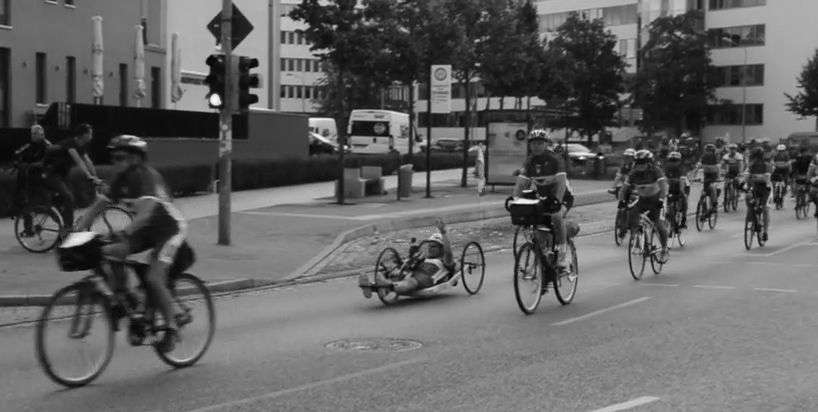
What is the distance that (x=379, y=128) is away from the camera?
171 ft

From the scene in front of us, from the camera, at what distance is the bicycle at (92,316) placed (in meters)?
8.12

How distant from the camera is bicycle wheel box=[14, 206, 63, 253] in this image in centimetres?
1650

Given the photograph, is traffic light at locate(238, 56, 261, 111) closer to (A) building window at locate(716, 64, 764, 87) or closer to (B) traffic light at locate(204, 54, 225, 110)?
(B) traffic light at locate(204, 54, 225, 110)

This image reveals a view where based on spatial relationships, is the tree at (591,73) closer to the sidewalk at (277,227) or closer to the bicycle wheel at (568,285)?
the sidewalk at (277,227)

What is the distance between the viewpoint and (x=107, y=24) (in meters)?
42.0

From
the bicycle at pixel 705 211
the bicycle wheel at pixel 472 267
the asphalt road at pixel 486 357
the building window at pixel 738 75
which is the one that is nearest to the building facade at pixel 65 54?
the bicycle at pixel 705 211

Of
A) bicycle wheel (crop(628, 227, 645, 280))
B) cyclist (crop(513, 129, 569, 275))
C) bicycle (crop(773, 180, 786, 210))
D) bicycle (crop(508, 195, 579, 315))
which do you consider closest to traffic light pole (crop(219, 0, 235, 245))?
bicycle wheel (crop(628, 227, 645, 280))

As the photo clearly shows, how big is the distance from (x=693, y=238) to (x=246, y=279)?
11088mm

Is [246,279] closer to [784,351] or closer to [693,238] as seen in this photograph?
[784,351]

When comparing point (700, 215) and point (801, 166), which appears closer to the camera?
point (700, 215)

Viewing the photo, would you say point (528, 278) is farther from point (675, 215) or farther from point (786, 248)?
point (786, 248)

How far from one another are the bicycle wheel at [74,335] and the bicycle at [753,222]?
47.3 feet

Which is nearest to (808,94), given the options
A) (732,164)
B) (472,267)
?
(732,164)

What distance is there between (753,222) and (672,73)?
6634 cm
